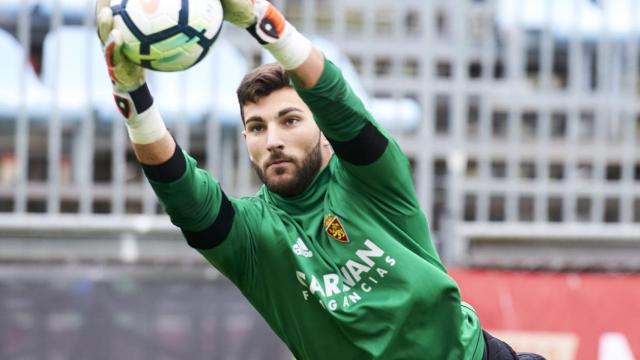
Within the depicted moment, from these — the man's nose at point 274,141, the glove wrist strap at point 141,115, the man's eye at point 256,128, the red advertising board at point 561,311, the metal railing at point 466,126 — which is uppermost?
the glove wrist strap at point 141,115

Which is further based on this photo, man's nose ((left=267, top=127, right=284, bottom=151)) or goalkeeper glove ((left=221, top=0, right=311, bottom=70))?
man's nose ((left=267, top=127, right=284, bottom=151))

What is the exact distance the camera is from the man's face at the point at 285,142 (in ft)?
12.8

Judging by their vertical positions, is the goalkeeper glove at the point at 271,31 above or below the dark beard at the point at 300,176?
above

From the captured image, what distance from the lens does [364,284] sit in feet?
12.8

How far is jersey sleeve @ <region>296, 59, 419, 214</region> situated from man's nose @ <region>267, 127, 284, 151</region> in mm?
250

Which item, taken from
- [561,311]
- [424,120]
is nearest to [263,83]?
[561,311]

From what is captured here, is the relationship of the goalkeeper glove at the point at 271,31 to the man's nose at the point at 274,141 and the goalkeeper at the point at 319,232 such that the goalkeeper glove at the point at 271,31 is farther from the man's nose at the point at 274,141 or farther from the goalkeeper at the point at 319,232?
the man's nose at the point at 274,141

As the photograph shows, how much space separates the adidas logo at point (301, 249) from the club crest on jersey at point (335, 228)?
108mm

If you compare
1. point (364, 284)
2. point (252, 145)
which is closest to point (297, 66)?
point (252, 145)

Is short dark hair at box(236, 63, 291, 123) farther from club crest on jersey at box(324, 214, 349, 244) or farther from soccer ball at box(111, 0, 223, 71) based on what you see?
soccer ball at box(111, 0, 223, 71)

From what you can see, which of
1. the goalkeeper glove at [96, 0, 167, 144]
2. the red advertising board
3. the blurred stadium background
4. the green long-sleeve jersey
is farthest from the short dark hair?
the blurred stadium background

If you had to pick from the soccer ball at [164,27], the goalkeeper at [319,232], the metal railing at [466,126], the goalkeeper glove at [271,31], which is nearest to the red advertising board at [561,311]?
the metal railing at [466,126]

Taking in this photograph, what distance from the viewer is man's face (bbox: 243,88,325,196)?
12.8ft

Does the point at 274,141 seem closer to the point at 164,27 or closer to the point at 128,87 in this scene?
the point at 128,87
